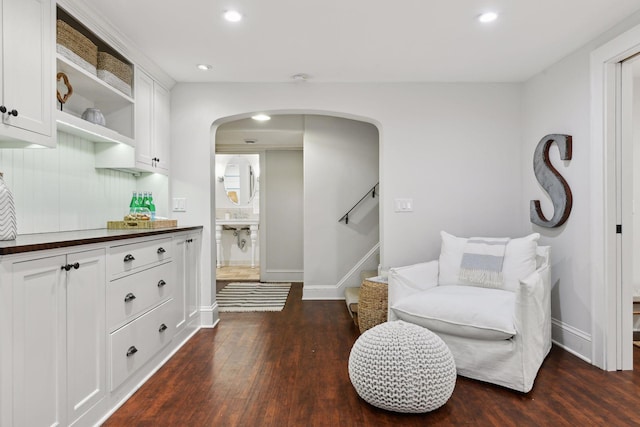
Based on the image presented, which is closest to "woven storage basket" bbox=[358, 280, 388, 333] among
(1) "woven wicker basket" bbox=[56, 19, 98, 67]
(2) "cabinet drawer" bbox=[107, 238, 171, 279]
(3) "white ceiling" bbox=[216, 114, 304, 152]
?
(2) "cabinet drawer" bbox=[107, 238, 171, 279]

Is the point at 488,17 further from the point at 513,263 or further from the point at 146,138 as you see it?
the point at 146,138

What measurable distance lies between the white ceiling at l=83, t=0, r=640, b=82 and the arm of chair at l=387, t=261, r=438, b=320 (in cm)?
164

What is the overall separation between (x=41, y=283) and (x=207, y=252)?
6.76 feet

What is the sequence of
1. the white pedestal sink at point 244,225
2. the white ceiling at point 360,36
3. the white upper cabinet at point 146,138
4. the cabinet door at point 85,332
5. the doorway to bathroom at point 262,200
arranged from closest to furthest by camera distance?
the cabinet door at point 85,332
the white ceiling at point 360,36
the white upper cabinet at point 146,138
the doorway to bathroom at point 262,200
the white pedestal sink at point 244,225

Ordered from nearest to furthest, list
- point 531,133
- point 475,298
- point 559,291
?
point 475,298
point 559,291
point 531,133

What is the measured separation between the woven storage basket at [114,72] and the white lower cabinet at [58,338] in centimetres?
135

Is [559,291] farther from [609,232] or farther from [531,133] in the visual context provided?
[531,133]

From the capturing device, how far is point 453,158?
12.1ft

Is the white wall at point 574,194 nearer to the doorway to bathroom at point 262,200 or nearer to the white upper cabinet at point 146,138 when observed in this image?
the doorway to bathroom at point 262,200

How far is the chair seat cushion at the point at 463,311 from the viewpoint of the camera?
231cm

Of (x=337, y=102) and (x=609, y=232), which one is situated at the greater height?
(x=337, y=102)

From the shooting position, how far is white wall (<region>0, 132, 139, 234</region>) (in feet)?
7.20

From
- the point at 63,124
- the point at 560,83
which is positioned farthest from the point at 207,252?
the point at 560,83

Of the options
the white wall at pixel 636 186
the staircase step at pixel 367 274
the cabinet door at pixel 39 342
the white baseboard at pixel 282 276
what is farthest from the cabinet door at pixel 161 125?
the white wall at pixel 636 186
